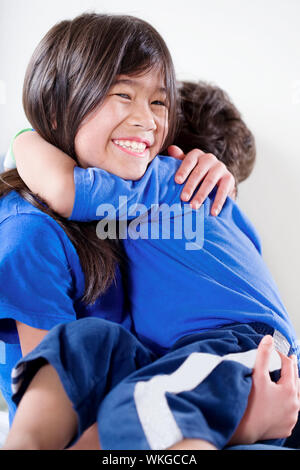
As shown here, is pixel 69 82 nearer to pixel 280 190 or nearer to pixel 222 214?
pixel 222 214

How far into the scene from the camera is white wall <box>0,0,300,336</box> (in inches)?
54.7

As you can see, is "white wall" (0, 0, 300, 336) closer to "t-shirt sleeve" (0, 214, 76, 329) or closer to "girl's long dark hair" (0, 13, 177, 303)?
"girl's long dark hair" (0, 13, 177, 303)

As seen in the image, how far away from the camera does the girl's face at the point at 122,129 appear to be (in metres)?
0.92

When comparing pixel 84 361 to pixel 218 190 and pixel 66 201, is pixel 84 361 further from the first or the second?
pixel 218 190

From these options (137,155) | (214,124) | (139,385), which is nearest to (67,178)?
(137,155)

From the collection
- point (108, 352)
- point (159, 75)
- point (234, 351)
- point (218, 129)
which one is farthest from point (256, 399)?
point (218, 129)

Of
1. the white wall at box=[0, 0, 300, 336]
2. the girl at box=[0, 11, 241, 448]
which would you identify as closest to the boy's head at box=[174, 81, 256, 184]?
the white wall at box=[0, 0, 300, 336]

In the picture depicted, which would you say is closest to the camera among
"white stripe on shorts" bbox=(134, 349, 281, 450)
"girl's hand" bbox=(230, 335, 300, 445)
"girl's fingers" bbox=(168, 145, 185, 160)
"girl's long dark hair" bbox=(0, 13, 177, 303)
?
"white stripe on shorts" bbox=(134, 349, 281, 450)

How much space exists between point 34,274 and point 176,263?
232mm

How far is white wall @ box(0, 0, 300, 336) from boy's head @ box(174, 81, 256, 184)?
7cm

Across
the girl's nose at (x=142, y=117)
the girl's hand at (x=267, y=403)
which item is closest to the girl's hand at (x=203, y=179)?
the girl's nose at (x=142, y=117)

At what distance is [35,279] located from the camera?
0.81m

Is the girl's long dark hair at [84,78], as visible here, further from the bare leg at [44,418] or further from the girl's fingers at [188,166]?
the bare leg at [44,418]

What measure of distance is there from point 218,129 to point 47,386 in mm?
928
